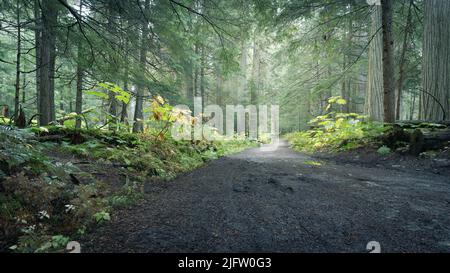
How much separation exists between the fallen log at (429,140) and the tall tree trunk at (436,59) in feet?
4.84

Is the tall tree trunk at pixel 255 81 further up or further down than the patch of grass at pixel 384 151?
further up

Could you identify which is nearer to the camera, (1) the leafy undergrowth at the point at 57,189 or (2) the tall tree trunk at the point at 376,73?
(1) the leafy undergrowth at the point at 57,189

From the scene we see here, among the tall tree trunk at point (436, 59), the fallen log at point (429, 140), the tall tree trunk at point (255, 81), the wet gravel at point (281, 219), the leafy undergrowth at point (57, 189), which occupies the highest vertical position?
the tall tree trunk at point (255, 81)

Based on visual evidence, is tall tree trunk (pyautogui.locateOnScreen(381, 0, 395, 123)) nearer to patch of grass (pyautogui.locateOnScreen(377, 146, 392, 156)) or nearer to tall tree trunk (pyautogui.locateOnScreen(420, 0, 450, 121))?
tall tree trunk (pyautogui.locateOnScreen(420, 0, 450, 121))

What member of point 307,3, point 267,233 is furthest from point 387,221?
point 307,3

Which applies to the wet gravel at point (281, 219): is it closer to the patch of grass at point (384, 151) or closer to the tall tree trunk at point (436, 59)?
the patch of grass at point (384, 151)

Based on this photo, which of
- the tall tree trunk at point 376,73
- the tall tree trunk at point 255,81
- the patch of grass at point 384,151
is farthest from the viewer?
the tall tree trunk at point 255,81

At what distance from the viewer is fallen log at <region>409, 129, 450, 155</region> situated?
15.8 feet

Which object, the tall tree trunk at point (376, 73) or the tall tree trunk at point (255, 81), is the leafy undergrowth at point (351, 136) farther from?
the tall tree trunk at point (255, 81)

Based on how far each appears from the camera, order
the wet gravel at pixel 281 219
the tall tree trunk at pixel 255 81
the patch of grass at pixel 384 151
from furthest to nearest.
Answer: the tall tree trunk at pixel 255 81, the patch of grass at pixel 384 151, the wet gravel at pixel 281 219

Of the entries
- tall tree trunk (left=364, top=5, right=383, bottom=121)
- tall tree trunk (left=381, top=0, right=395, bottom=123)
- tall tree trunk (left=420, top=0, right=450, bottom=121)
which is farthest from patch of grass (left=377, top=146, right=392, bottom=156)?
tall tree trunk (left=364, top=5, right=383, bottom=121)

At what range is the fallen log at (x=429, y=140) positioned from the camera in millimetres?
4801

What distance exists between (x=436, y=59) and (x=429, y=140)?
251 centimetres

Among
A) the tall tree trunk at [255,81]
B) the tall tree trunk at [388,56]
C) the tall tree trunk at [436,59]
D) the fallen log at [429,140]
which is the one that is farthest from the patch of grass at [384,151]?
the tall tree trunk at [255,81]
